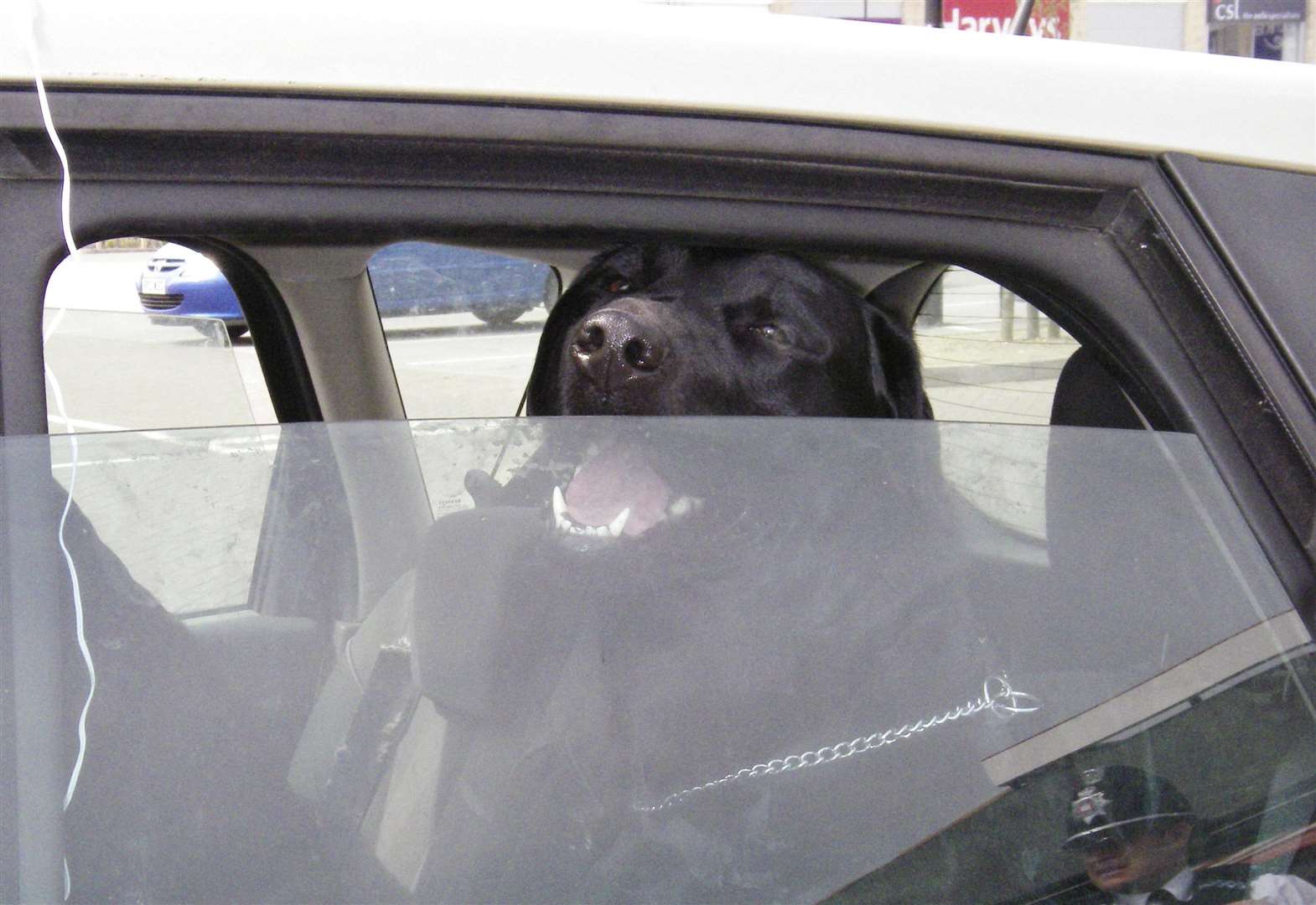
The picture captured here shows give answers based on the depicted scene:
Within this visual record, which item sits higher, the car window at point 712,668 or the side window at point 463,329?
the car window at point 712,668

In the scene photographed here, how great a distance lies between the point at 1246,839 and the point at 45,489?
0.99 metres

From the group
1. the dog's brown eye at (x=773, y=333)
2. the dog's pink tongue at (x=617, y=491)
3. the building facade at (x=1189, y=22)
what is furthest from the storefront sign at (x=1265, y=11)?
the dog's pink tongue at (x=617, y=491)

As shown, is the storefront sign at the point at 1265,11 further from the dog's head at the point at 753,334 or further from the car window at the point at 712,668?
the car window at the point at 712,668

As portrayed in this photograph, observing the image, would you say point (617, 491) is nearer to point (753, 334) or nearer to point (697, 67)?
point (697, 67)

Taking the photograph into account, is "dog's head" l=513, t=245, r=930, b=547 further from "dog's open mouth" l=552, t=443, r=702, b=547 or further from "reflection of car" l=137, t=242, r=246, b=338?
"dog's open mouth" l=552, t=443, r=702, b=547

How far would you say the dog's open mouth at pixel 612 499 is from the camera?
1.00 meters

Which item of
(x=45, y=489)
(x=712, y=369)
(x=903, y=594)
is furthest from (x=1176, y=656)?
(x=712, y=369)

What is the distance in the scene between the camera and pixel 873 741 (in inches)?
38.9

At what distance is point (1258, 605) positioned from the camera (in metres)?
1.01

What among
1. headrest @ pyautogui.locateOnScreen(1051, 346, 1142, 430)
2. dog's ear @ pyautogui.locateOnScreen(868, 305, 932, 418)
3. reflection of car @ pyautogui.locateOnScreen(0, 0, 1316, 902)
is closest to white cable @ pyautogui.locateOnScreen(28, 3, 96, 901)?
reflection of car @ pyautogui.locateOnScreen(0, 0, 1316, 902)

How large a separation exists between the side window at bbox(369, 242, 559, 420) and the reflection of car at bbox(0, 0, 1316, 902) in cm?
116

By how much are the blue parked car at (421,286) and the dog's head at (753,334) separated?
0.31 feet

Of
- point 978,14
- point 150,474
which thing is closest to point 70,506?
point 150,474

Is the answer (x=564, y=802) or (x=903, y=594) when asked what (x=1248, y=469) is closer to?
(x=903, y=594)
